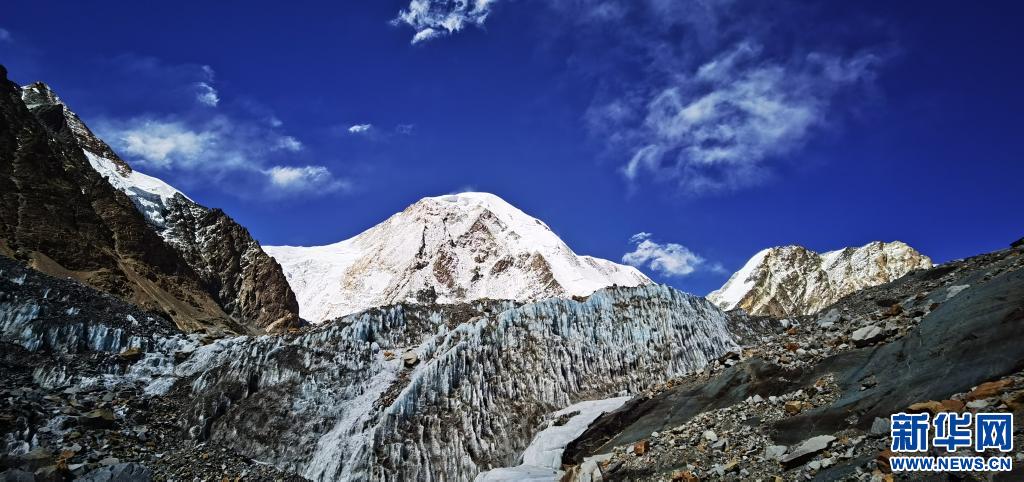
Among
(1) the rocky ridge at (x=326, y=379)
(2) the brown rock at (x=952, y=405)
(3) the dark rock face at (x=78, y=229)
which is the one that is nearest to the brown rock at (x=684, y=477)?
(2) the brown rock at (x=952, y=405)

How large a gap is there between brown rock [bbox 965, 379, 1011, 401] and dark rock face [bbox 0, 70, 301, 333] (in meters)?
77.4

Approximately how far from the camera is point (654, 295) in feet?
163

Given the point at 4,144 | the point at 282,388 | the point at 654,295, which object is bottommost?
the point at 282,388

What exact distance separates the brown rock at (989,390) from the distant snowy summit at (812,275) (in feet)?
502

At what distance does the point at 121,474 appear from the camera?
2556 centimetres

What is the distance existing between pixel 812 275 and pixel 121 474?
619 feet

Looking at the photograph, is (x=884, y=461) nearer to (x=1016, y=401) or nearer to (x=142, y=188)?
(x=1016, y=401)

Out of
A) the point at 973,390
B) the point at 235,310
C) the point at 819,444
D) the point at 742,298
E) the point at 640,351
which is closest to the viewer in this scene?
the point at 973,390

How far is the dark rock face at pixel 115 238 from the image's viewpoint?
234ft

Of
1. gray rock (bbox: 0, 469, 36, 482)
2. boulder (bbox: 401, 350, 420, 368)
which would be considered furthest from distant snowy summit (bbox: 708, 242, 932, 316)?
gray rock (bbox: 0, 469, 36, 482)

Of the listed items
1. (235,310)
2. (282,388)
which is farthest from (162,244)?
(282,388)

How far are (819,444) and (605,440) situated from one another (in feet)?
44.1

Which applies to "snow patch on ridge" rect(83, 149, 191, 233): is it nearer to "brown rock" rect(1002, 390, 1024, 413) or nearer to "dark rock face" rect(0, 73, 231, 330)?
"dark rock face" rect(0, 73, 231, 330)

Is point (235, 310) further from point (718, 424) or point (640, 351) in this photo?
point (718, 424)
